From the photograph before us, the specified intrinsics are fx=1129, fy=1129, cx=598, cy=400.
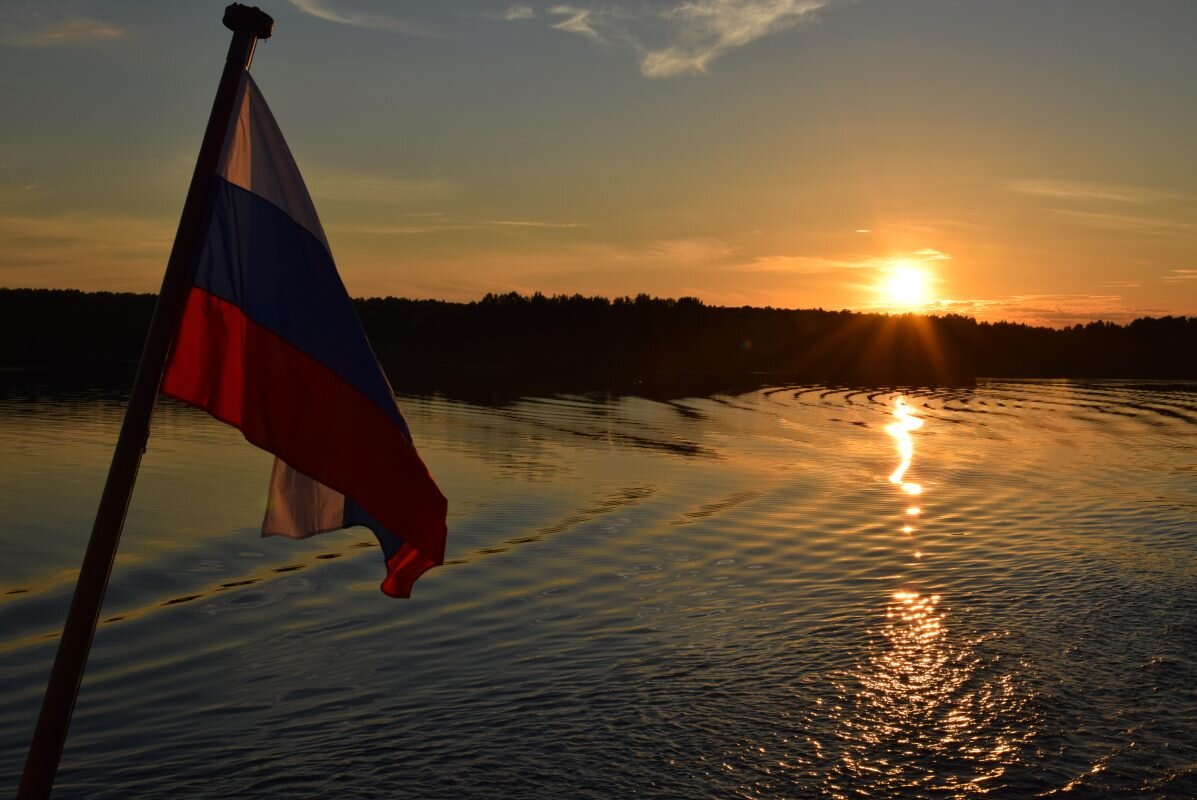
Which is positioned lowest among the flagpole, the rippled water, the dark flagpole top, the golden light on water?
the rippled water

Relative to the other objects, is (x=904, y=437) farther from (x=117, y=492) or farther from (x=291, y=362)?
(x=117, y=492)

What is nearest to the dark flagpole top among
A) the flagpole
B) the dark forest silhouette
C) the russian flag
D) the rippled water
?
the flagpole

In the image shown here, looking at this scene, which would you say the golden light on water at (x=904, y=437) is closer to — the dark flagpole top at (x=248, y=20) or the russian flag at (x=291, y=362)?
the russian flag at (x=291, y=362)

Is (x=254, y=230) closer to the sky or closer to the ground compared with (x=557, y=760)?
closer to the sky

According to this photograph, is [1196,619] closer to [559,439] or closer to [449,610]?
[449,610]

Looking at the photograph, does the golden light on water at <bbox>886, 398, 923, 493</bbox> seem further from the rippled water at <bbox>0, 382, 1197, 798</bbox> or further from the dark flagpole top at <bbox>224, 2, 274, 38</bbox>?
the dark flagpole top at <bbox>224, 2, 274, 38</bbox>

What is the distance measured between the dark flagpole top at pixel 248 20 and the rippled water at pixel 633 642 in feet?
14.6

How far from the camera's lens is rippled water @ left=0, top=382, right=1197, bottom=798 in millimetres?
6816

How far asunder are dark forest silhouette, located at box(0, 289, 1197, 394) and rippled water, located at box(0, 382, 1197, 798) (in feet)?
193

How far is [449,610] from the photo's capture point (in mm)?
11117

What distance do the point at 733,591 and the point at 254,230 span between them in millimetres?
9081

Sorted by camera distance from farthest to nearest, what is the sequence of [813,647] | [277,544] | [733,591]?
[277,544], [733,591], [813,647]

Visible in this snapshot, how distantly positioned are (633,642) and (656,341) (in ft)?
356

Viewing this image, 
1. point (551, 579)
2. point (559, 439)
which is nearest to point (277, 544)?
point (551, 579)
